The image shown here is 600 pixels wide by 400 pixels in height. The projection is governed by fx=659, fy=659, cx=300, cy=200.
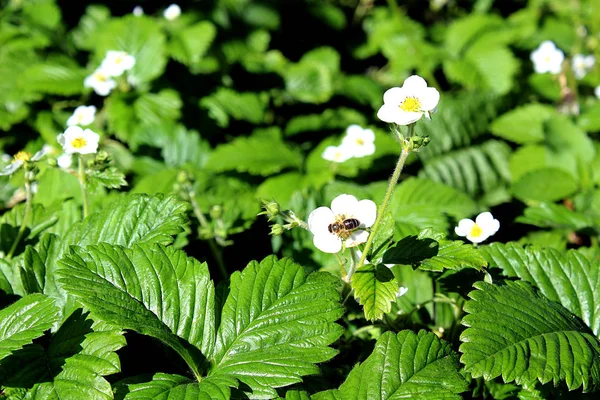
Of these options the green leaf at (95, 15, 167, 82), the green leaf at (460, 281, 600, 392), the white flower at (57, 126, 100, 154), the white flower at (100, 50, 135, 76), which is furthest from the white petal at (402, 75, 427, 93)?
the green leaf at (95, 15, 167, 82)

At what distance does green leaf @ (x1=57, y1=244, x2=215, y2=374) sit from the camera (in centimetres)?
178

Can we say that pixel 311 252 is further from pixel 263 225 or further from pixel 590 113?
pixel 590 113

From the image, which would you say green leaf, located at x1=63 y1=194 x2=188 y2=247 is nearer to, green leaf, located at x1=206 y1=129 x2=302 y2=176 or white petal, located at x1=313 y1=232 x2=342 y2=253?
white petal, located at x1=313 y1=232 x2=342 y2=253

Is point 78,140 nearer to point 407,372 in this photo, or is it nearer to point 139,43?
point 407,372

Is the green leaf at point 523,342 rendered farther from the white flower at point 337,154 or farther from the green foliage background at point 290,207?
the white flower at point 337,154

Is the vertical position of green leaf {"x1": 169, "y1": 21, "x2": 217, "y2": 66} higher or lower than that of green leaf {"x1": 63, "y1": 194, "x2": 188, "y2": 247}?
higher

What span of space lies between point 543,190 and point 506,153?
2.51 feet

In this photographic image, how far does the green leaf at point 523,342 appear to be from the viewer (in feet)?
5.55

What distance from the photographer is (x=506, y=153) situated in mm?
3939

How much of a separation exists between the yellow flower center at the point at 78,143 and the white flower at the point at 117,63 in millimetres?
1066

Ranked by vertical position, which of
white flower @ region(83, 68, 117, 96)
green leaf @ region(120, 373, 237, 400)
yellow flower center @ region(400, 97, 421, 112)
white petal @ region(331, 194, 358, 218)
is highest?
yellow flower center @ region(400, 97, 421, 112)

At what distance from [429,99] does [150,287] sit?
0.94 meters

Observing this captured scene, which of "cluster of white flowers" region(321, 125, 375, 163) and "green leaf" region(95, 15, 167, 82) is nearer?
"cluster of white flowers" region(321, 125, 375, 163)

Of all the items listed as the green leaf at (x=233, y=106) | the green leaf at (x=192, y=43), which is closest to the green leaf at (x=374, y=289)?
the green leaf at (x=233, y=106)
